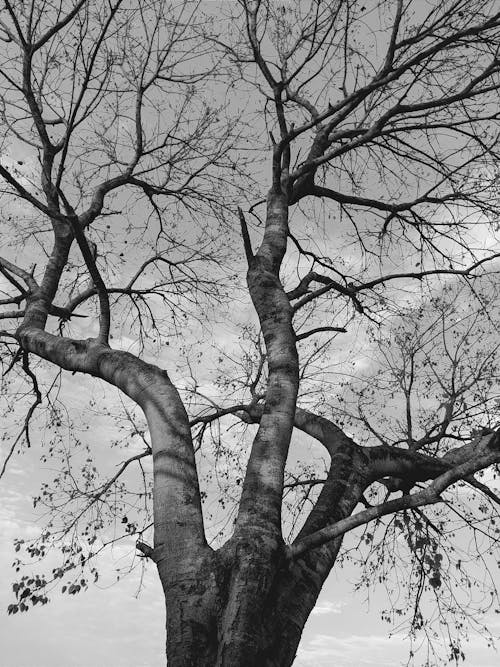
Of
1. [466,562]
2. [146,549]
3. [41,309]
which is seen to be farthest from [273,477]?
[466,562]

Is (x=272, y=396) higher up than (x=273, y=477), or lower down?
higher up

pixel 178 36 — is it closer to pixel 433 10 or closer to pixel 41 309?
pixel 433 10

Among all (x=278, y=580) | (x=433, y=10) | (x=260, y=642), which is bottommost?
(x=260, y=642)

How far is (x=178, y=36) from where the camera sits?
297 inches

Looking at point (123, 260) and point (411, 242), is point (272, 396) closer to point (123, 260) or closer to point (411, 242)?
point (411, 242)

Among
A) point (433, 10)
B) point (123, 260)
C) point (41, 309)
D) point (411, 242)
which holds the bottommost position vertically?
point (41, 309)

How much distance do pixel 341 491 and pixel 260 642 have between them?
5.41ft

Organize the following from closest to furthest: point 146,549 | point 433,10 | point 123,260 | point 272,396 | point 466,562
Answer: point 146,549 < point 272,396 < point 433,10 < point 466,562 < point 123,260

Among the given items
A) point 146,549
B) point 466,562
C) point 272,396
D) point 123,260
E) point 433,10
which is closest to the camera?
point 146,549

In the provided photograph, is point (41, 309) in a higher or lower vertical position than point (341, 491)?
higher

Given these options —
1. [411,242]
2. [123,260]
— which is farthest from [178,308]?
[411,242]

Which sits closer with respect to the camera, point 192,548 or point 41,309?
point 192,548

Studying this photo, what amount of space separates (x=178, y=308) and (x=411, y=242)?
387cm

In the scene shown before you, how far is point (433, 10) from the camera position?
661cm
